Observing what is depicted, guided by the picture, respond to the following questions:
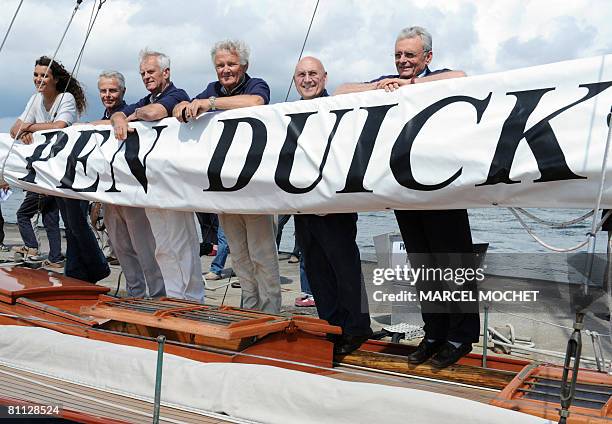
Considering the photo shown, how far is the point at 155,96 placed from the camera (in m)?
5.91

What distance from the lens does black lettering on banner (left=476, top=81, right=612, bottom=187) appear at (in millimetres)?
3932

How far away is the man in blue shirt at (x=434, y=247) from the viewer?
4477 mm

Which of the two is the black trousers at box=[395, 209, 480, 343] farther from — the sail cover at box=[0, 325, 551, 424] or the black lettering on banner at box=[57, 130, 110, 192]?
the black lettering on banner at box=[57, 130, 110, 192]

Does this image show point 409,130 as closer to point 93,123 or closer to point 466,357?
point 466,357

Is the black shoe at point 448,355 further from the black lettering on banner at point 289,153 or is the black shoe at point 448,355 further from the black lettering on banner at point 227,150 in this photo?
the black lettering on banner at point 227,150

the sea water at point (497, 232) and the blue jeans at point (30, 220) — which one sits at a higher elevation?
the sea water at point (497, 232)

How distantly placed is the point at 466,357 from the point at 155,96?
9.87 ft

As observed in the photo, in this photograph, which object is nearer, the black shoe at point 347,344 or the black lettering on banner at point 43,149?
the black shoe at point 347,344

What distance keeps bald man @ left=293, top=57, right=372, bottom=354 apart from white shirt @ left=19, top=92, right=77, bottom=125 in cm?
263

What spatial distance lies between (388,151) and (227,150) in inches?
48.8

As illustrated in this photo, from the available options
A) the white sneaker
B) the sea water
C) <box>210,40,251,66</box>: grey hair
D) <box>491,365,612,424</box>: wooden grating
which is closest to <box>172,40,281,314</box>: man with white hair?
<box>210,40,251,66</box>: grey hair

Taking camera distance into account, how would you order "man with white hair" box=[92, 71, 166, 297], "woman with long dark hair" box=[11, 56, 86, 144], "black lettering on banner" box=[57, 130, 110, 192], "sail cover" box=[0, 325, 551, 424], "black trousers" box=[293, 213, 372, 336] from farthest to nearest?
"woman with long dark hair" box=[11, 56, 86, 144] → "man with white hair" box=[92, 71, 166, 297] → "black lettering on banner" box=[57, 130, 110, 192] → "black trousers" box=[293, 213, 372, 336] → "sail cover" box=[0, 325, 551, 424]

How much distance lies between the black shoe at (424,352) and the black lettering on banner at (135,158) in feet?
7.62

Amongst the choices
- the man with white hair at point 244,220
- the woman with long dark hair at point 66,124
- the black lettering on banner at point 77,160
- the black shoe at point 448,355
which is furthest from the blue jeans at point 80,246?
the black shoe at point 448,355
